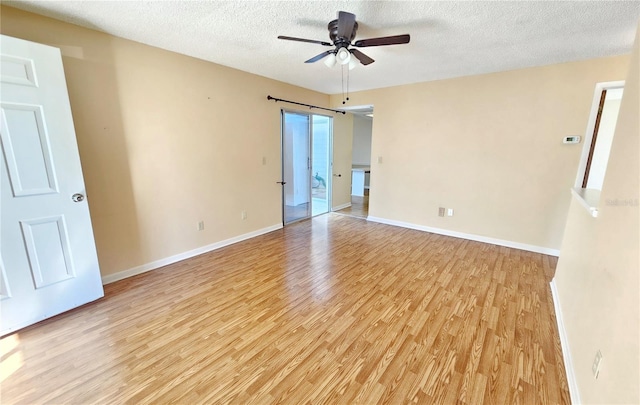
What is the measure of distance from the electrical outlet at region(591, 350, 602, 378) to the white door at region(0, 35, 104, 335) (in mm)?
3558

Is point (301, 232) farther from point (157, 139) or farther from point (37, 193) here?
point (37, 193)

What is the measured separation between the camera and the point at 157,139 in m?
2.92

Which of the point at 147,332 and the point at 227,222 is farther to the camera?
the point at 227,222

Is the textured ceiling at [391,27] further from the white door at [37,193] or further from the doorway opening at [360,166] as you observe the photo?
the doorway opening at [360,166]

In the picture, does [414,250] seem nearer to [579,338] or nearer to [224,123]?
[579,338]

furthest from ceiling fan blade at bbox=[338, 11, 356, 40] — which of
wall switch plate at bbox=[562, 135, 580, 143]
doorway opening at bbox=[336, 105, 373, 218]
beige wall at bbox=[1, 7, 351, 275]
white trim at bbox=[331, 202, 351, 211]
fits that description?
white trim at bbox=[331, 202, 351, 211]

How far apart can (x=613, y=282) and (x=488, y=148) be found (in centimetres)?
294

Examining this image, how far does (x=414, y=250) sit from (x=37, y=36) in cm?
439

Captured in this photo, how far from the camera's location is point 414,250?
144 inches

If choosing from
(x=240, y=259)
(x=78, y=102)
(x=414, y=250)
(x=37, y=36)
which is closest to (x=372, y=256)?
(x=414, y=250)

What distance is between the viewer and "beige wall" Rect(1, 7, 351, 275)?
7.91 feet

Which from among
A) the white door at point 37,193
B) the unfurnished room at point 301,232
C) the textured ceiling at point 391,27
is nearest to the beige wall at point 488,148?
the unfurnished room at point 301,232

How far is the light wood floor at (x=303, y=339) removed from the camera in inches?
60.8

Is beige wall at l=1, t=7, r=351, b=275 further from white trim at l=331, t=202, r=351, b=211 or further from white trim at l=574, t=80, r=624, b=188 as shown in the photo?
white trim at l=574, t=80, r=624, b=188
